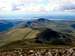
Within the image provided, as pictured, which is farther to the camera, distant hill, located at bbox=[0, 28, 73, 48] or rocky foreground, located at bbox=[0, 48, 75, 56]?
distant hill, located at bbox=[0, 28, 73, 48]

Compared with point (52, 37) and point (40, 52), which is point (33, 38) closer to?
point (40, 52)

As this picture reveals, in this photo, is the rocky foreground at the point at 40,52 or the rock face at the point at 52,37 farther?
the rock face at the point at 52,37

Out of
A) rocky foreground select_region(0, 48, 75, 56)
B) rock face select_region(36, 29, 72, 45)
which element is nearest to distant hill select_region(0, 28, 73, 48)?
rock face select_region(36, 29, 72, 45)

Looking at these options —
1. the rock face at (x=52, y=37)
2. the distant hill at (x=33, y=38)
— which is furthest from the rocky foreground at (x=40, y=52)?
the rock face at (x=52, y=37)

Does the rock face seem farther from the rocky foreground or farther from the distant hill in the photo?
the rocky foreground

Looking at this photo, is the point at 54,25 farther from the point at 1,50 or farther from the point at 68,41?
the point at 1,50

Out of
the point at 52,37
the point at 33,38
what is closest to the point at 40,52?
the point at 33,38

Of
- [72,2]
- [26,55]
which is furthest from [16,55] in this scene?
[72,2]

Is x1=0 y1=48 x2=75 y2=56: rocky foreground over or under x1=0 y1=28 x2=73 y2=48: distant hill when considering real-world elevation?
under

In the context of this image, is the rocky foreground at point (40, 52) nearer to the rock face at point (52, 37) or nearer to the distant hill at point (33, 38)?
the distant hill at point (33, 38)
